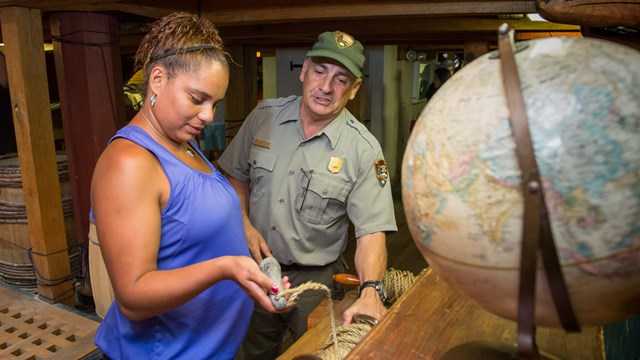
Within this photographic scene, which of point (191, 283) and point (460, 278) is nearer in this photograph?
point (460, 278)

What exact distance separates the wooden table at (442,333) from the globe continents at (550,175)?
11.4 inches

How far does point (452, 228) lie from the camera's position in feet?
→ 2.60

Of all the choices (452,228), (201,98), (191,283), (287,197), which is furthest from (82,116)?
(452,228)

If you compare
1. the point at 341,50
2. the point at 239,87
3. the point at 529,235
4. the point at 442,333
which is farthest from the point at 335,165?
the point at 239,87

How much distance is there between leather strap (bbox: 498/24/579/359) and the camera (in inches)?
27.4

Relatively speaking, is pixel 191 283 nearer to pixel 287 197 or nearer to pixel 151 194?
pixel 151 194

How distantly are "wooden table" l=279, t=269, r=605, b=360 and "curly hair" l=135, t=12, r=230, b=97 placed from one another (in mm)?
870

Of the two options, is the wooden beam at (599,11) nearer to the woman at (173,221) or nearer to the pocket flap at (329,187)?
the woman at (173,221)

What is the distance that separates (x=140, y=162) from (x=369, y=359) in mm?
762

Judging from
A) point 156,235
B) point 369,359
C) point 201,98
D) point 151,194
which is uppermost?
point 201,98

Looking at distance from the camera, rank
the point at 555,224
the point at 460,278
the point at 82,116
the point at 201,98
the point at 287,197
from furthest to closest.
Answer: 1. the point at 82,116
2. the point at 287,197
3. the point at 201,98
4. the point at 460,278
5. the point at 555,224

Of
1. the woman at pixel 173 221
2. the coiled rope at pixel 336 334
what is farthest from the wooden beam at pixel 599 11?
the woman at pixel 173 221

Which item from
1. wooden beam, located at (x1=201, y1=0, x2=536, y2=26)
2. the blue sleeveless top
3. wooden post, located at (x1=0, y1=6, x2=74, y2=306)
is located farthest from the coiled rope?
wooden post, located at (x1=0, y1=6, x2=74, y2=306)

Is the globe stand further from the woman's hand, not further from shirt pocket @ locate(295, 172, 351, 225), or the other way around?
shirt pocket @ locate(295, 172, 351, 225)
